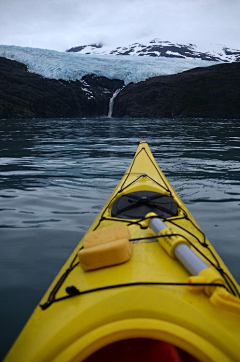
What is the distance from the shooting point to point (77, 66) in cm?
4056

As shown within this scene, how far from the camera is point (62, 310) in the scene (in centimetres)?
157

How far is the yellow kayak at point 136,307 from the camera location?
1.34 metres

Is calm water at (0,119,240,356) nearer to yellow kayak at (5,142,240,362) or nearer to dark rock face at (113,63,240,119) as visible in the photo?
yellow kayak at (5,142,240,362)

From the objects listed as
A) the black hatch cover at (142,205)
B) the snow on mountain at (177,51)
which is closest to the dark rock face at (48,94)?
the black hatch cover at (142,205)

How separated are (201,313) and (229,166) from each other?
20.4 feet

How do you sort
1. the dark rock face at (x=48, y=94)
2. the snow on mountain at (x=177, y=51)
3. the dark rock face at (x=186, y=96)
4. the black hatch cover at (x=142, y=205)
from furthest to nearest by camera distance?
the snow on mountain at (x=177, y=51), the dark rock face at (x=186, y=96), the dark rock face at (x=48, y=94), the black hatch cover at (x=142, y=205)

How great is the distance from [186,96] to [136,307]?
1361 inches

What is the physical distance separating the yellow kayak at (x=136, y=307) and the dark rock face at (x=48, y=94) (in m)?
29.5

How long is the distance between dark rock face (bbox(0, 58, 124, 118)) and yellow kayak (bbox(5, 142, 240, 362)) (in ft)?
96.7

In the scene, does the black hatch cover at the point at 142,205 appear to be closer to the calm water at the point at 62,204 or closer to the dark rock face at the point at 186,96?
the calm water at the point at 62,204

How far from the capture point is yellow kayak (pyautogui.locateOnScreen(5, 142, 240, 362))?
1.34 m

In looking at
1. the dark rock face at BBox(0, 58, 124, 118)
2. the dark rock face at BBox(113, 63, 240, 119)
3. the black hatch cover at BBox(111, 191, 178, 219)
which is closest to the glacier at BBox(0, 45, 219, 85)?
the dark rock face at BBox(0, 58, 124, 118)

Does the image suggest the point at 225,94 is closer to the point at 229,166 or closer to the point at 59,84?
the point at 59,84

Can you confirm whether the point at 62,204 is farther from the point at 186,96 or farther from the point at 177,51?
the point at 177,51
